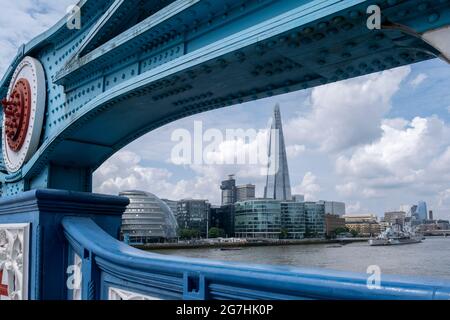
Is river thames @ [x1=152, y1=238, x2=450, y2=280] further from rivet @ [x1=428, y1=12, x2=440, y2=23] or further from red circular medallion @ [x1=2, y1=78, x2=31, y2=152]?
rivet @ [x1=428, y1=12, x2=440, y2=23]

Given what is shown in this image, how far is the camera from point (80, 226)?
3.62 metres

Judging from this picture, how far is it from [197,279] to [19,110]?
1005 centimetres

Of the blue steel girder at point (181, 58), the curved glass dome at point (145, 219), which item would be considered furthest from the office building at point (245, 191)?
the blue steel girder at point (181, 58)

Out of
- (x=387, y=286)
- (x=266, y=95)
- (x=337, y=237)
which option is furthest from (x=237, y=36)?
(x=337, y=237)

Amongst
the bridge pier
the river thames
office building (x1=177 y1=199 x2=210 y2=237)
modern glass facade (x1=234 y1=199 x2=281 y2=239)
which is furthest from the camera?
office building (x1=177 y1=199 x2=210 y2=237)

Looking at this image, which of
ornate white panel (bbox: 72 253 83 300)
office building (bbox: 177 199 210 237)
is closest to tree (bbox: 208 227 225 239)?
office building (bbox: 177 199 210 237)

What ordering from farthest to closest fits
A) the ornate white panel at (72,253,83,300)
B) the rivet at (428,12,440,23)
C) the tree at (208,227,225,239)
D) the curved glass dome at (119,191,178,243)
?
1. the tree at (208,227,225,239)
2. the curved glass dome at (119,191,178,243)
3. the rivet at (428,12,440,23)
4. the ornate white panel at (72,253,83,300)

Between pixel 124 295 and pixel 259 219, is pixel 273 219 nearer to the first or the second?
pixel 259 219

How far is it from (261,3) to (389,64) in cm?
190

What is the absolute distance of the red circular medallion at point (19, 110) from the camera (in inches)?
426

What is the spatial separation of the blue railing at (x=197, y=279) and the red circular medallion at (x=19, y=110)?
8142 mm

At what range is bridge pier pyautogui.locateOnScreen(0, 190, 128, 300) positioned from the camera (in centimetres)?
354

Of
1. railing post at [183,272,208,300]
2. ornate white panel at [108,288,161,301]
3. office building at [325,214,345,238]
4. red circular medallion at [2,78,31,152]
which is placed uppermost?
red circular medallion at [2,78,31,152]
